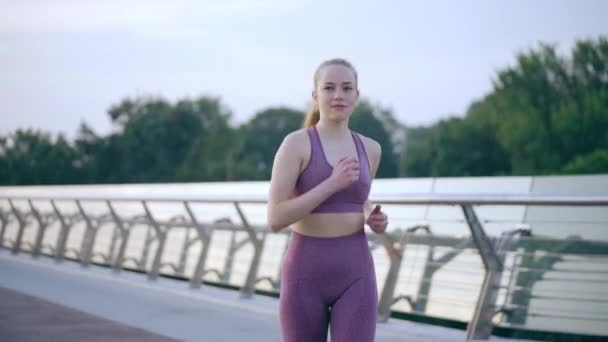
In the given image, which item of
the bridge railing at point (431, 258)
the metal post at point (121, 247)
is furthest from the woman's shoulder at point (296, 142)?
the metal post at point (121, 247)

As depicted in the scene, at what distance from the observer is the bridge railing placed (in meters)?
7.43

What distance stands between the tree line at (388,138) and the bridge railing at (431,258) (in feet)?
89.9

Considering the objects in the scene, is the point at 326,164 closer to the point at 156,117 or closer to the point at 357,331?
the point at 357,331

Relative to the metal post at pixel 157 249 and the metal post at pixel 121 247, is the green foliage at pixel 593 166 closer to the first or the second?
the metal post at pixel 121 247

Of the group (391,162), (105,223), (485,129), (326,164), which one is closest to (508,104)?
(485,129)

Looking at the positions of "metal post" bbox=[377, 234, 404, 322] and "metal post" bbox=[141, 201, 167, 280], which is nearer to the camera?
"metal post" bbox=[377, 234, 404, 322]

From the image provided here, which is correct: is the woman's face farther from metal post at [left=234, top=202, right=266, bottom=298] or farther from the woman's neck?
metal post at [left=234, top=202, right=266, bottom=298]

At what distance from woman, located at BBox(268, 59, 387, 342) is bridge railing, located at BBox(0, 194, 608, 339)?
3.02 metres

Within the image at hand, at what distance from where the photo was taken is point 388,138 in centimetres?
9662

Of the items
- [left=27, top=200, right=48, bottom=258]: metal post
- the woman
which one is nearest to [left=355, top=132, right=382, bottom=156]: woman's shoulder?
the woman

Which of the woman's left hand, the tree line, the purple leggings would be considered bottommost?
the purple leggings

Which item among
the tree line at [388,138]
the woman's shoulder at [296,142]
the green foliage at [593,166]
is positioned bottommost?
the woman's shoulder at [296,142]

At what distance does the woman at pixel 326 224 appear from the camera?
371cm

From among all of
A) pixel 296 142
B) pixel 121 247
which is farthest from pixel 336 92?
pixel 121 247
